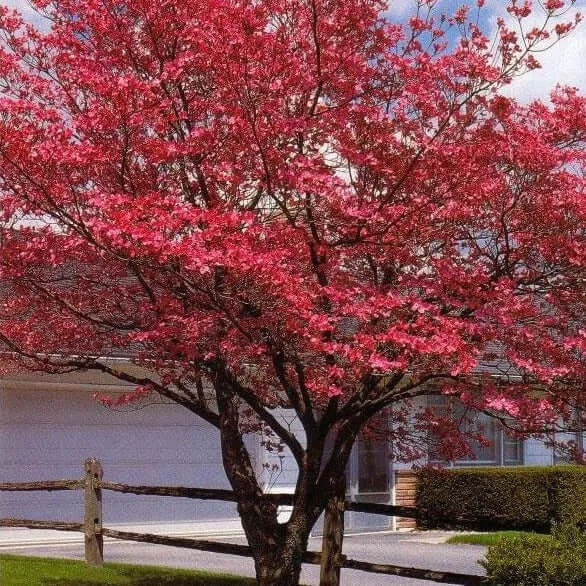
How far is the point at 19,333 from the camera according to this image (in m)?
11.0

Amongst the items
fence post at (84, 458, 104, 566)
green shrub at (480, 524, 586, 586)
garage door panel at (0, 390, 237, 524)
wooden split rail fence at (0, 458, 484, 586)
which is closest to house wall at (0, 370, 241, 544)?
garage door panel at (0, 390, 237, 524)

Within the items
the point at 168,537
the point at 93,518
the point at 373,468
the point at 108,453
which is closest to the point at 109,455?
the point at 108,453

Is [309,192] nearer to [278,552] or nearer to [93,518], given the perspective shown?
[278,552]

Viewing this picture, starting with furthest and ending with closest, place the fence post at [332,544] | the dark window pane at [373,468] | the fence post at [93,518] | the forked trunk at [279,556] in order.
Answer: the dark window pane at [373,468] < the fence post at [93,518] < the fence post at [332,544] < the forked trunk at [279,556]

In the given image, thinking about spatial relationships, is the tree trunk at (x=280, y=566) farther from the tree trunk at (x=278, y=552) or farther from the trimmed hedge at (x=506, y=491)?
the trimmed hedge at (x=506, y=491)

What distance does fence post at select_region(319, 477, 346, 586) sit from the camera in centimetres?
1164

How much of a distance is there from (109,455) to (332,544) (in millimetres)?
7393

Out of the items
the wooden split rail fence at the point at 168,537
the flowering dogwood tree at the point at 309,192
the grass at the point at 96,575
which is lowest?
the grass at the point at 96,575

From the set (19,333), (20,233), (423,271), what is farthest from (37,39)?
(423,271)

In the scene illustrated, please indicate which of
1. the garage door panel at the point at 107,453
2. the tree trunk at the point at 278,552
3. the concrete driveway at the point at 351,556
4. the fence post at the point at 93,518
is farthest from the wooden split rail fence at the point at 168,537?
the garage door panel at the point at 107,453

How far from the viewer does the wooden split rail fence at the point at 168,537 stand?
37.5 feet

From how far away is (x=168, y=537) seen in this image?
46.7 feet

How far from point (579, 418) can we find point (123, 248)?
4558 millimetres

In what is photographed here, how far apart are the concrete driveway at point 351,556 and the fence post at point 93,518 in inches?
41.3
